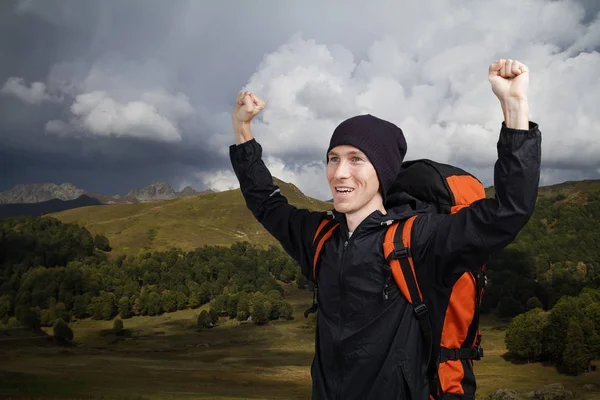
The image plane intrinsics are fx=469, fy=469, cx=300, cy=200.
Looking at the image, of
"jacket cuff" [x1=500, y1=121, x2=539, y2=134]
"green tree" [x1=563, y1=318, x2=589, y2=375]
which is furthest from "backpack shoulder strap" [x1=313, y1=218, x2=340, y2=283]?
"green tree" [x1=563, y1=318, x2=589, y2=375]

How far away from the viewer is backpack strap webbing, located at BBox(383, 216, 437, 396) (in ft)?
15.0

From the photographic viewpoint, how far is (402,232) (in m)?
4.68

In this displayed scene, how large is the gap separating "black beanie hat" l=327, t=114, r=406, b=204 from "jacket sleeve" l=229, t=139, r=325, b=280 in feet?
4.12

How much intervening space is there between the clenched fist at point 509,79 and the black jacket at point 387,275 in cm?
33

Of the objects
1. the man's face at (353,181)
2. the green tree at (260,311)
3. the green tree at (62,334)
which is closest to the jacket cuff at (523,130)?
the man's face at (353,181)

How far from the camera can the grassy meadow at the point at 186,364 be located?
47938 millimetres

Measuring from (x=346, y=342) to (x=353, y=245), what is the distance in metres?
1.03

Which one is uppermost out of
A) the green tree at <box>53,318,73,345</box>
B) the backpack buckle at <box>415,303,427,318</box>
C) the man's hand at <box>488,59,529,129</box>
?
the man's hand at <box>488,59,529,129</box>

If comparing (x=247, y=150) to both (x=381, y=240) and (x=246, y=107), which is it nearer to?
(x=246, y=107)

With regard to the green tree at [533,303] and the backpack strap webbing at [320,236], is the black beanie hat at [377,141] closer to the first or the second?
the backpack strap webbing at [320,236]

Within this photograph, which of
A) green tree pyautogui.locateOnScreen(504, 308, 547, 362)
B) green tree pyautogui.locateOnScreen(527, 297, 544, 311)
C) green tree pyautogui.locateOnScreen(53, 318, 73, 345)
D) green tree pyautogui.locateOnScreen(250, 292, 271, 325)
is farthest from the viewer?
green tree pyautogui.locateOnScreen(250, 292, 271, 325)

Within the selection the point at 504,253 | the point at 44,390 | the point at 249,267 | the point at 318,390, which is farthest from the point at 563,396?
the point at 249,267

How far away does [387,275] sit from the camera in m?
4.77

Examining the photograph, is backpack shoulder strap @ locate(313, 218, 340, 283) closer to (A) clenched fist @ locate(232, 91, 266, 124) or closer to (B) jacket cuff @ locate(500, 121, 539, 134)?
(A) clenched fist @ locate(232, 91, 266, 124)
